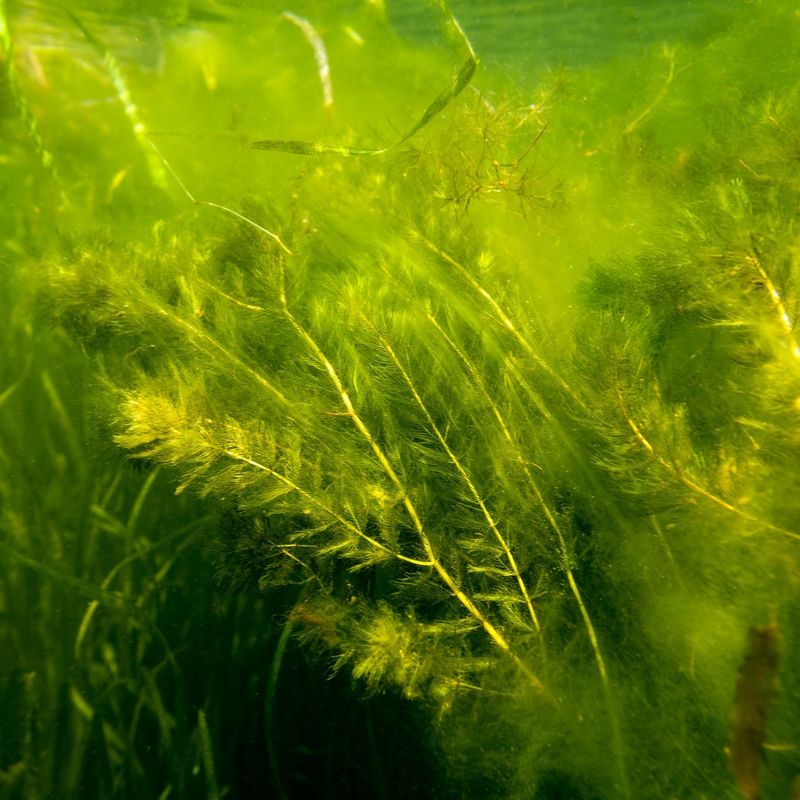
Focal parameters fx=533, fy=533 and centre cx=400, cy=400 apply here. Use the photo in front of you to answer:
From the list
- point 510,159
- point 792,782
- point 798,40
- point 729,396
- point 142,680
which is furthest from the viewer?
point 798,40

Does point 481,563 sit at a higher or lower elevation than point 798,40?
lower

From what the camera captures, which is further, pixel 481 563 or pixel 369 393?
pixel 369 393

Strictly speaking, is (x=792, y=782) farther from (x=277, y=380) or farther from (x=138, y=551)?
(x=138, y=551)

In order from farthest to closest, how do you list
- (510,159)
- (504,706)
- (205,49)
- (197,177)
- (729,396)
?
1. (205,49)
2. (197,177)
3. (510,159)
4. (729,396)
5. (504,706)

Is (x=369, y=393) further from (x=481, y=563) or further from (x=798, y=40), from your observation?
(x=798, y=40)

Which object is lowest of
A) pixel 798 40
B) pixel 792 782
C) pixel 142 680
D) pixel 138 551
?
pixel 142 680

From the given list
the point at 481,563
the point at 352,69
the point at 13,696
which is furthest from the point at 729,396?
the point at 352,69
